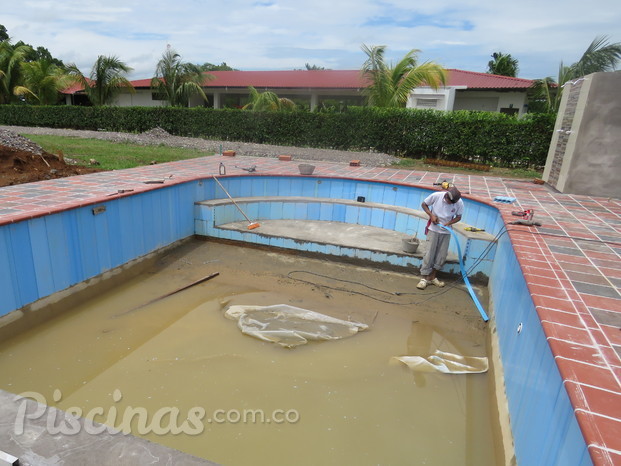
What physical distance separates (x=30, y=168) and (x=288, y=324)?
632 centimetres

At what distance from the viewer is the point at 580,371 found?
201 centimetres

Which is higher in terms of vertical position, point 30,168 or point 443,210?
point 443,210

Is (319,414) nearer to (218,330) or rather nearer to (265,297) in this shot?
(218,330)

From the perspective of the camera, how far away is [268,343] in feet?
13.8

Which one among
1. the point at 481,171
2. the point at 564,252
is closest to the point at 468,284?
the point at 564,252

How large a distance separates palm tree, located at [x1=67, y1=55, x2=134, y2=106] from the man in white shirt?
18.9 m

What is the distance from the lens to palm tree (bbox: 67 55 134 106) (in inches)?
749

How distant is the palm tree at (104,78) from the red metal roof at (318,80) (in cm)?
330

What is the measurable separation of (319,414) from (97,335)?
2.57 metres

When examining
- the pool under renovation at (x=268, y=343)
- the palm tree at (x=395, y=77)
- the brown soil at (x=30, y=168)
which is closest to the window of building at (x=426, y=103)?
the palm tree at (x=395, y=77)

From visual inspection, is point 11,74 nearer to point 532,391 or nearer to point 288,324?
point 288,324

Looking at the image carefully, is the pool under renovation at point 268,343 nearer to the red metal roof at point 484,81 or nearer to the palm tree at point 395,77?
the palm tree at point 395,77

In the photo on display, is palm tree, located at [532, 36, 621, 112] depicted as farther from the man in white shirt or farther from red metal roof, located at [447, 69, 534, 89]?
the man in white shirt

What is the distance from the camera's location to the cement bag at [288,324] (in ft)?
14.0
